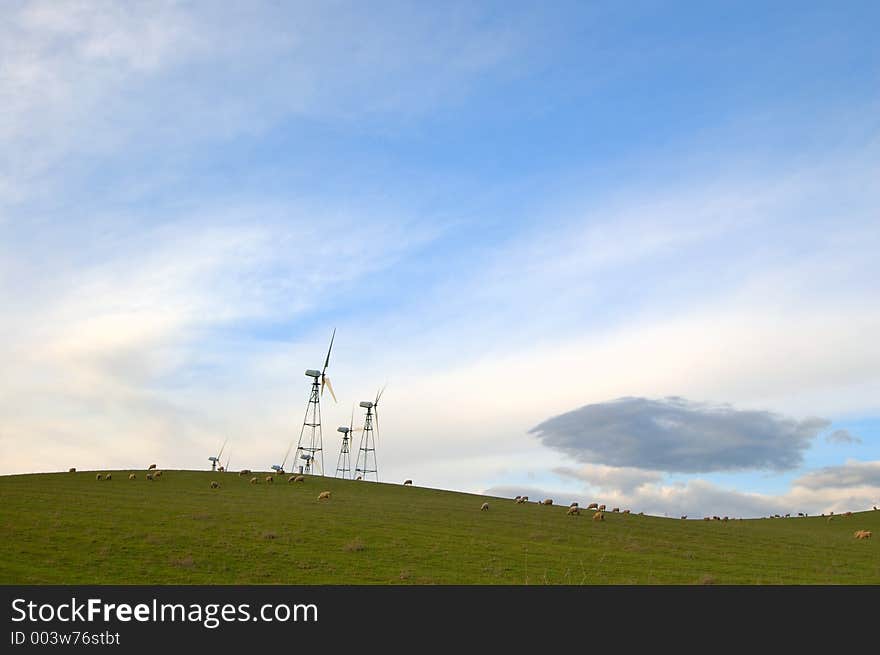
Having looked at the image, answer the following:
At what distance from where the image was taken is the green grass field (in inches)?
1292

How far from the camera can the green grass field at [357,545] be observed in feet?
108

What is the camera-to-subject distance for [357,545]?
3897 centimetres

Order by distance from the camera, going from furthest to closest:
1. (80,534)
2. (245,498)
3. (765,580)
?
(245,498) → (80,534) → (765,580)

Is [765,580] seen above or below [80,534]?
below

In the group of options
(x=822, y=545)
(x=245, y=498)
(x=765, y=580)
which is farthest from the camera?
(x=245, y=498)
